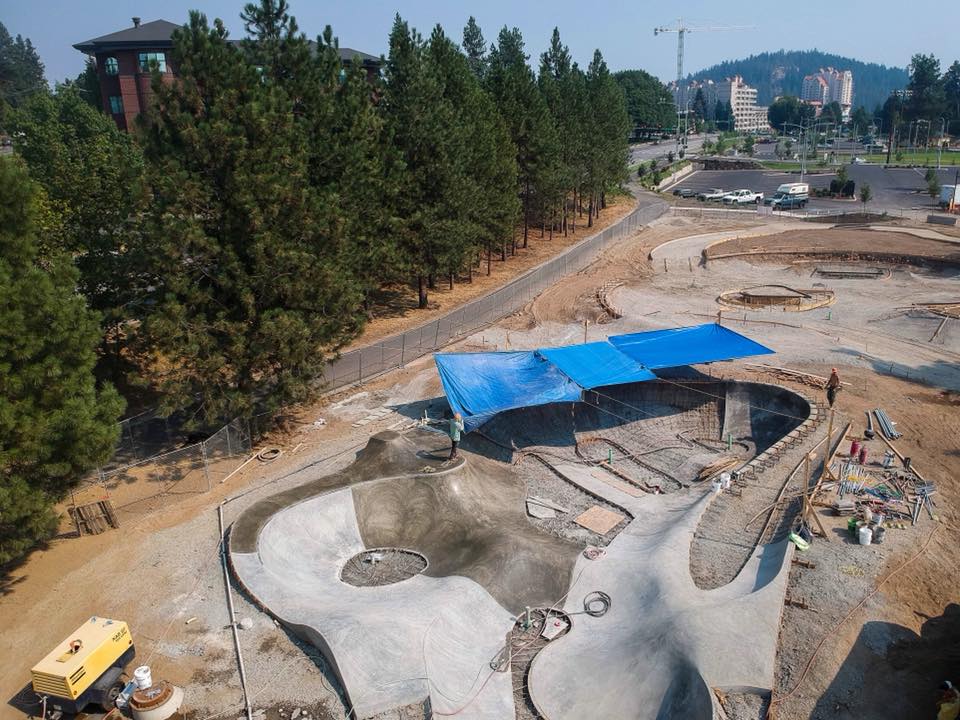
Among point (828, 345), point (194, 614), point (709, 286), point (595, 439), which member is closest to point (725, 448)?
point (595, 439)

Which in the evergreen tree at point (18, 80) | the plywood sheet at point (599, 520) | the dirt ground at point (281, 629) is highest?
the evergreen tree at point (18, 80)

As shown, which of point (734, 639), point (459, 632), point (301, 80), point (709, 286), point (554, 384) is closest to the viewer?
point (734, 639)

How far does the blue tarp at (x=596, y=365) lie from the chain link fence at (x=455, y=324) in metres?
9.91

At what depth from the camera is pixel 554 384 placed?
28688mm

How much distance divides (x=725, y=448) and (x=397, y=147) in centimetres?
2560

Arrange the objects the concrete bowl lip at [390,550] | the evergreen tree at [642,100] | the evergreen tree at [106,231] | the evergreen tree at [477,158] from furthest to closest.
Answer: the evergreen tree at [642,100] → the evergreen tree at [477,158] → the evergreen tree at [106,231] → the concrete bowl lip at [390,550]

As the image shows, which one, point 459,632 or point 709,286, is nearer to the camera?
point 459,632

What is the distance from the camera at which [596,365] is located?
30.1 meters

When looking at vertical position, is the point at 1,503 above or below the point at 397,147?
below

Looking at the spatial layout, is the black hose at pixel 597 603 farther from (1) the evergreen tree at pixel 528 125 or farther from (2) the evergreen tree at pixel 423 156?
(1) the evergreen tree at pixel 528 125

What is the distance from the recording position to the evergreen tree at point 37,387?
1698cm

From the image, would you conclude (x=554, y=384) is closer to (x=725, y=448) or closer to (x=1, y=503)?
(x=725, y=448)

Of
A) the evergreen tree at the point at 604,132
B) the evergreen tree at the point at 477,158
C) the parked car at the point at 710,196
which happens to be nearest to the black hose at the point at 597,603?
the evergreen tree at the point at 477,158

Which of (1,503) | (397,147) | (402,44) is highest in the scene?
(402,44)
